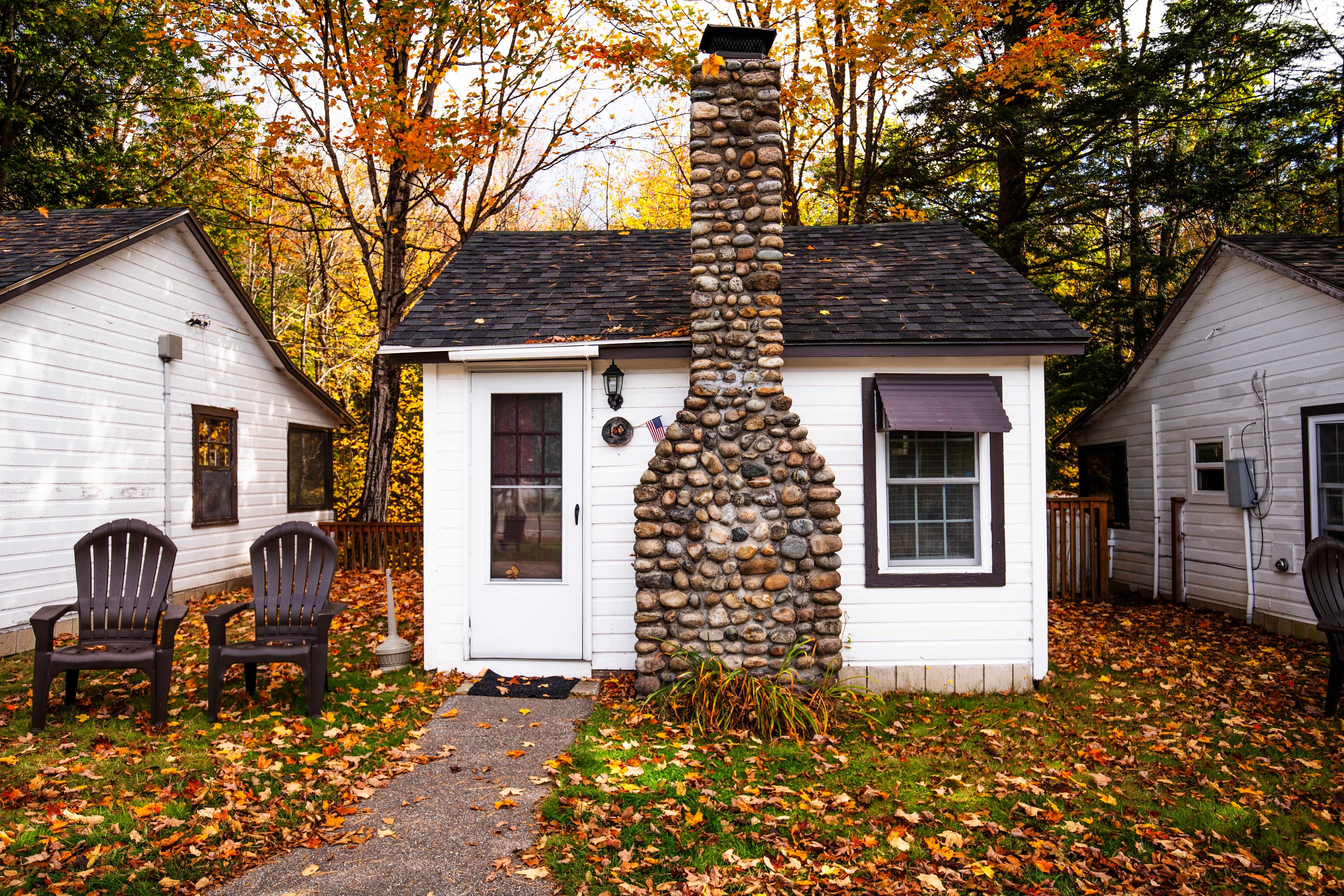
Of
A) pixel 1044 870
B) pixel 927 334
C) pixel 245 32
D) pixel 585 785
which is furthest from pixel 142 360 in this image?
pixel 1044 870

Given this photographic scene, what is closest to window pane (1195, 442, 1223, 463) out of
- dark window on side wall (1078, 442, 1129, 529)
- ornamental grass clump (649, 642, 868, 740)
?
dark window on side wall (1078, 442, 1129, 529)

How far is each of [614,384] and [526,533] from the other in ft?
4.96

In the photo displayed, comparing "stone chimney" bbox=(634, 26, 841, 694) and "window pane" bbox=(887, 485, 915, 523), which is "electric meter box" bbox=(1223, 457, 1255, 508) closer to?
"window pane" bbox=(887, 485, 915, 523)

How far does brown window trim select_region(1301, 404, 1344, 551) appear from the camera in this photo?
8086mm

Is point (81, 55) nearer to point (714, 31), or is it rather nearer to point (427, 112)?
point (427, 112)

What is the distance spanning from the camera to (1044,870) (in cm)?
372

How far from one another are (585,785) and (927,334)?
4.47 metres

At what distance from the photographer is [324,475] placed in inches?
547

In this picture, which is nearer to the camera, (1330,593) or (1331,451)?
(1330,593)

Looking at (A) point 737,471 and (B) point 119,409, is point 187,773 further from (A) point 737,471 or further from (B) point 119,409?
(B) point 119,409

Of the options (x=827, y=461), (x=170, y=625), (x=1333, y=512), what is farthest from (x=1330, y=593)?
(x=170, y=625)

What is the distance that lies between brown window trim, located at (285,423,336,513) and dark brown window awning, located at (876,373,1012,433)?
10.1 m

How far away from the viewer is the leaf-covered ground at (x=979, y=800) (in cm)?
367

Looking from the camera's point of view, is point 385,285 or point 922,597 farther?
point 385,285
